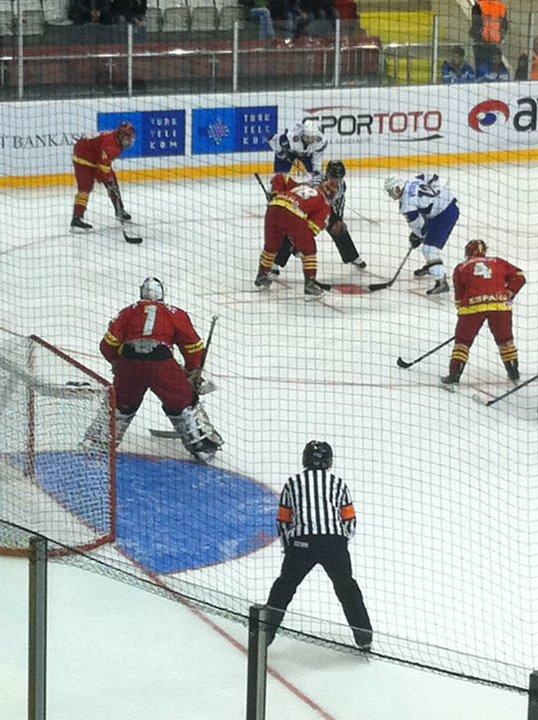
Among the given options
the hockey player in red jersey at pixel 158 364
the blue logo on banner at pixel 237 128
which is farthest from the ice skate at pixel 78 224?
the hockey player in red jersey at pixel 158 364

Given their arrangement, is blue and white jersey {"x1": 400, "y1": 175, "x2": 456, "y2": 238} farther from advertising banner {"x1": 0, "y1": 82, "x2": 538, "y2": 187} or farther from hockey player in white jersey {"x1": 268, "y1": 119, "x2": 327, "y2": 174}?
advertising banner {"x1": 0, "y1": 82, "x2": 538, "y2": 187}

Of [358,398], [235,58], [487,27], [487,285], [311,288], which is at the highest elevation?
[487,27]

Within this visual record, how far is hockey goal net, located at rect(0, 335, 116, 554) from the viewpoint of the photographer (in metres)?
6.70

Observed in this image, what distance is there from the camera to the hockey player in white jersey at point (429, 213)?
34.8 ft

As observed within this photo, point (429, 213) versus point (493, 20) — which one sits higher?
point (493, 20)

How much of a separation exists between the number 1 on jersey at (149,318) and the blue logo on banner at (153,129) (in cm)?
555

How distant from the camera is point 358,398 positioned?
28.8 feet

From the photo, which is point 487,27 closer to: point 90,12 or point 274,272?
point 90,12

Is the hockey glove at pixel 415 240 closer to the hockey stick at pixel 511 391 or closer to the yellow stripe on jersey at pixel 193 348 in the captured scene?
the hockey stick at pixel 511 391

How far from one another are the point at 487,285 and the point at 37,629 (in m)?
4.88

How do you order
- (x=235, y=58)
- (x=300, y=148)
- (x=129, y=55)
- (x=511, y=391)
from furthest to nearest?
(x=235, y=58) < (x=129, y=55) < (x=300, y=148) < (x=511, y=391)

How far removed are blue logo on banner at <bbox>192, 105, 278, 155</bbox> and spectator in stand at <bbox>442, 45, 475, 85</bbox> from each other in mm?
1412

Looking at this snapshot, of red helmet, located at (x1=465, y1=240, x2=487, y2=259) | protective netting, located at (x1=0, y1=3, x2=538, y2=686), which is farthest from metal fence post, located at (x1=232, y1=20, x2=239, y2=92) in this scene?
red helmet, located at (x1=465, y1=240, x2=487, y2=259)

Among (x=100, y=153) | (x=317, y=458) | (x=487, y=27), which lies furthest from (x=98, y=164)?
(x=317, y=458)
